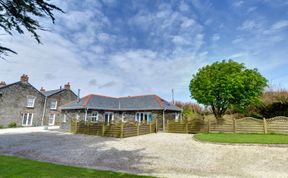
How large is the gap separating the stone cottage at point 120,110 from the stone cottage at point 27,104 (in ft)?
32.7

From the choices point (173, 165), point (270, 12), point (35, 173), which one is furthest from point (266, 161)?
point (35, 173)

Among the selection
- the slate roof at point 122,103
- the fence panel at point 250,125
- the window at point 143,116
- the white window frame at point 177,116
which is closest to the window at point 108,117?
the slate roof at point 122,103

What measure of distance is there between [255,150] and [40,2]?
14673 mm

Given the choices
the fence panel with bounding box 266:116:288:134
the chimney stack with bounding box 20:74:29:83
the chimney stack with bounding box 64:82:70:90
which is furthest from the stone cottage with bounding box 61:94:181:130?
the chimney stack with bounding box 64:82:70:90

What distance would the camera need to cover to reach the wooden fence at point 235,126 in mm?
17391

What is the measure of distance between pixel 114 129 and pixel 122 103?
461 inches

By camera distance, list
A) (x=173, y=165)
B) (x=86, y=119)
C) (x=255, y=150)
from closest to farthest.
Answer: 1. (x=173, y=165)
2. (x=255, y=150)
3. (x=86, y=119)

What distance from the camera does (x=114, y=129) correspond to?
19.1 meters

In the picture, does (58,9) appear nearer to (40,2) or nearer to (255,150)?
(40,2)

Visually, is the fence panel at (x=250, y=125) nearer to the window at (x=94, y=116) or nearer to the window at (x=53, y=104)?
the window at (x=94, y=116)

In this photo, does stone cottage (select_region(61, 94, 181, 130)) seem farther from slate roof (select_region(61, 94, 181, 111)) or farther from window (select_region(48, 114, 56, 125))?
window (select_region(48, 114, 56, 125))

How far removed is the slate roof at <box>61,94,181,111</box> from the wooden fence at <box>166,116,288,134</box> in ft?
14.0

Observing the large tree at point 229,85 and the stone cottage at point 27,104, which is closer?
the large tree at point 229,85

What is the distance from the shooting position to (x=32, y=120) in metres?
33.5
